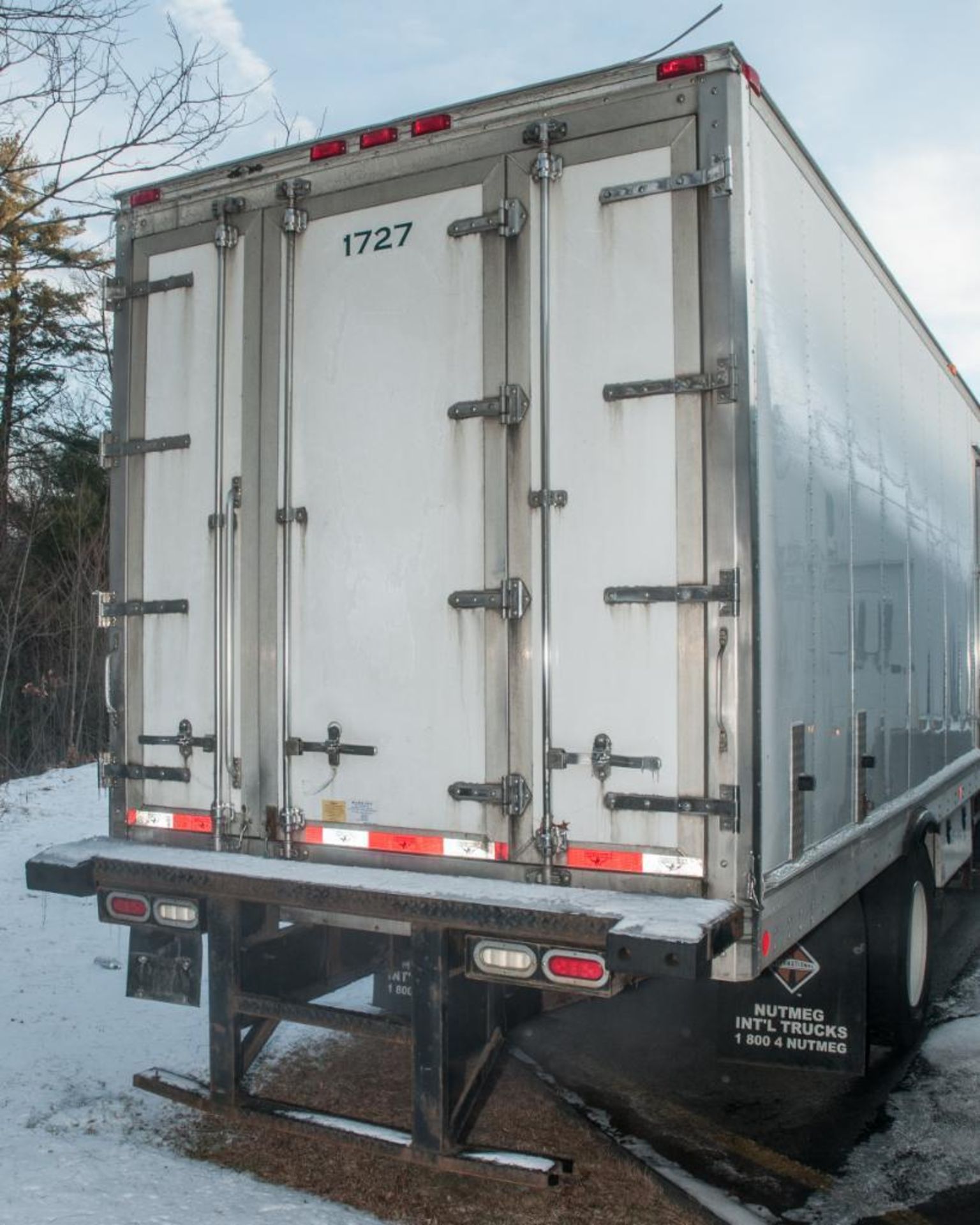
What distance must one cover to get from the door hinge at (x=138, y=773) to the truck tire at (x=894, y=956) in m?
3.12

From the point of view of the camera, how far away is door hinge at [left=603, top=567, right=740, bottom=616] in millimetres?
3895

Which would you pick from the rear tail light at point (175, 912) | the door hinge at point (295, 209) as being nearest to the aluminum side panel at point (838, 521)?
the door hinge at point (295, 209)

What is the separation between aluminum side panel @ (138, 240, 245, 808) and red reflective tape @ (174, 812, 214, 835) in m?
0.04

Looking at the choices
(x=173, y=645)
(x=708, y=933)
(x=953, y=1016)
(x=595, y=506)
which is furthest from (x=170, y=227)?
(x=953, y=1016)

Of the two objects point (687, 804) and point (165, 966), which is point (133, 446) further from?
point (687, 804)

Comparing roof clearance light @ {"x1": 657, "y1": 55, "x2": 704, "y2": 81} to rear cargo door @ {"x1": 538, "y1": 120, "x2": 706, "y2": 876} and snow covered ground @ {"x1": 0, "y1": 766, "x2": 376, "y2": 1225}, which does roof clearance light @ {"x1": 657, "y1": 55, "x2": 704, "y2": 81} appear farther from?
snow covered ground @ {"x1": 0, "y1": 766, "x2": 376, "y2": 1225}

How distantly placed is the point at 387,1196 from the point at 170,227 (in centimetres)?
379

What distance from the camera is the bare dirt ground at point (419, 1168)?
14.0ft

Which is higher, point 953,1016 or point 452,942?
point 452,942

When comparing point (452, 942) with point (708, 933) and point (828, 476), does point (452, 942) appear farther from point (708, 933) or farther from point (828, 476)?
point (828, 476)

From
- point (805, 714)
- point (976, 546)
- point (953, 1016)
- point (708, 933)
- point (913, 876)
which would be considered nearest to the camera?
point (708, 933)

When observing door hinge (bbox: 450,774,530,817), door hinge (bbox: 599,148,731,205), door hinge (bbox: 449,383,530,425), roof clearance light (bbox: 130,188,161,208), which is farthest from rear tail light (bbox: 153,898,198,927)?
door hinge (bbox: 599,148,731,205)

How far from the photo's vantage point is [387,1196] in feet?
14.3

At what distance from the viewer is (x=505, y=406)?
4297 mm
